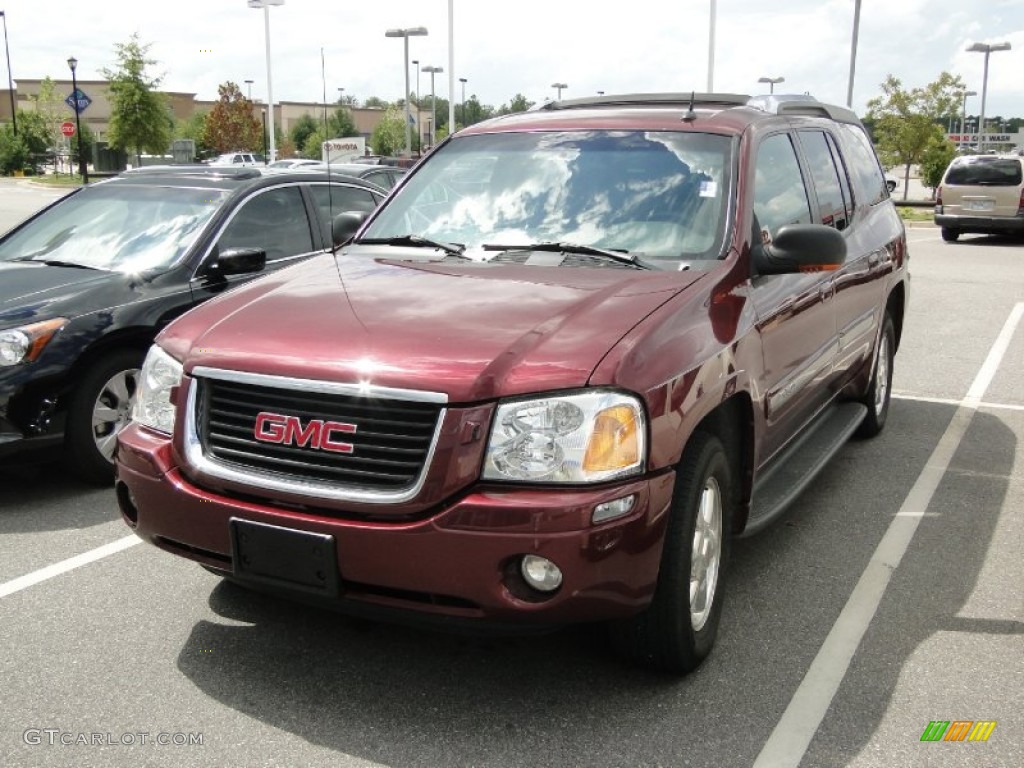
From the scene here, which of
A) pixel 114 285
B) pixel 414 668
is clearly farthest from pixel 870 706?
pixel 114 285

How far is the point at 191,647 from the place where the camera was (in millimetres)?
3748

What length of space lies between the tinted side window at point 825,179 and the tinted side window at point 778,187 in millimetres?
226

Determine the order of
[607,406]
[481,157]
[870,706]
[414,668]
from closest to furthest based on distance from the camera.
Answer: [607,406] → [870,706] → [414,668] → [481,157]

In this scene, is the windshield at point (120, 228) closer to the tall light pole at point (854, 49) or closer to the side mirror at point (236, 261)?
the side mirror at point (236, 261)

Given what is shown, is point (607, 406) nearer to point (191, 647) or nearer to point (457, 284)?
point (457, 284)

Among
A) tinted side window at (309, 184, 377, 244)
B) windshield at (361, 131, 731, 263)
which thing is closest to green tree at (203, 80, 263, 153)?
tinted side window at (309, 184, 377, 244)

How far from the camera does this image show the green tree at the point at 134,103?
48.6 meters

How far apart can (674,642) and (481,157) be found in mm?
2408

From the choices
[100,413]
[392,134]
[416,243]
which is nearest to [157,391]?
[416,243]

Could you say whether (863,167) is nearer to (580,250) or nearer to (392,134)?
(580,250)

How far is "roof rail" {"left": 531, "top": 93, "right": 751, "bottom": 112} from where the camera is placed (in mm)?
4977

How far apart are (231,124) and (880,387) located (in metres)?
66.5

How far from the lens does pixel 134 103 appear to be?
48719 millimetres

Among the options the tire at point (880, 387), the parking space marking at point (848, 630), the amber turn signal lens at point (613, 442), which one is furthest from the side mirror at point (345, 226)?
the tire at point (880, 387)
